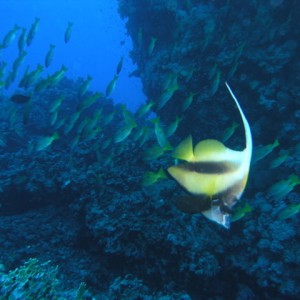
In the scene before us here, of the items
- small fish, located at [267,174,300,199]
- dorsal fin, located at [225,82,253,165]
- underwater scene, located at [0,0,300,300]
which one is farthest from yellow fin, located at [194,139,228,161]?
small fish, located at [267,174,300,199]

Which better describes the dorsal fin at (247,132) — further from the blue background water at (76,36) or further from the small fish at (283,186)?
the blue background water at (76,36)

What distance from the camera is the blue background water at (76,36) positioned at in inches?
5276

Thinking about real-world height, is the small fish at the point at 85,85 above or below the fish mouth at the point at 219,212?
above

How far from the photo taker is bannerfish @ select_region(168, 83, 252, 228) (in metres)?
1.16

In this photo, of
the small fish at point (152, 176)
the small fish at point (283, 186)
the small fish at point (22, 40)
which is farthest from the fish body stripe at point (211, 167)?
the small fish at point (22, 40)

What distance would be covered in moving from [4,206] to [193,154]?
703 centimetres

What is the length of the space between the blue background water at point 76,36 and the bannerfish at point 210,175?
412 feet

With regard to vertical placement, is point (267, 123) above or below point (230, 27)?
below

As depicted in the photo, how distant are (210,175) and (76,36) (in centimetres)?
19489

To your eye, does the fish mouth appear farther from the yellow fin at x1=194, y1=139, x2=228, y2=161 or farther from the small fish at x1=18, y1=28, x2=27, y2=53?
the small fish at x1=18, y1=28, x2=27, y2=53

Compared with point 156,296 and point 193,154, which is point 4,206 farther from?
point 193,154

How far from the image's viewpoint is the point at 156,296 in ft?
15.7

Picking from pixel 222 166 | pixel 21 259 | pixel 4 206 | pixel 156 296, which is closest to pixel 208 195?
pixel 222 166

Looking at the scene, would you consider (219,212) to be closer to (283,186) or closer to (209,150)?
(209,150)
